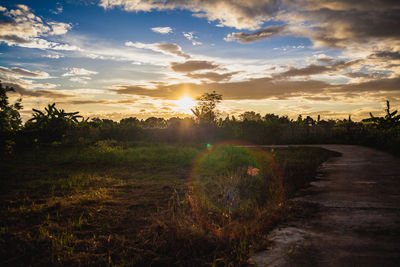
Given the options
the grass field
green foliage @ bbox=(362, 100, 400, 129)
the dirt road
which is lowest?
the grass field

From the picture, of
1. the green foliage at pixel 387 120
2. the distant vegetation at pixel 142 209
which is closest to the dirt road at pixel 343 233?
the distant vegetation at pixel 142 209

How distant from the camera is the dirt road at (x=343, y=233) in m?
2.18

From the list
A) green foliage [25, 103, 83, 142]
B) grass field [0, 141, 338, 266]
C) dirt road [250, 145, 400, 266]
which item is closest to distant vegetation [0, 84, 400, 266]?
grass field [0, 141, 338, 266]

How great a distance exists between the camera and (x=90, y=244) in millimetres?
3072

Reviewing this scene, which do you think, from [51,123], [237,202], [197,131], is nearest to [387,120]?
[197,131]

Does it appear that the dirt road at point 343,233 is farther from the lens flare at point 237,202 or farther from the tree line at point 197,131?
the tree line at point 197,131

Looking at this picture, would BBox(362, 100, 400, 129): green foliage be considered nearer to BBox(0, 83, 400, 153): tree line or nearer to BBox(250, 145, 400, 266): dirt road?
BBox(0, 83, 400, 153): tree line

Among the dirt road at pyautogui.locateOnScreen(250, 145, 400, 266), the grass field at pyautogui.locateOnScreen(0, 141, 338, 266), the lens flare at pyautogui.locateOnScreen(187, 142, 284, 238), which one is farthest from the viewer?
the lens flare at pyautogui.locateOnScreen(187, 142, 284, 238)

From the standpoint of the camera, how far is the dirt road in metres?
2.18

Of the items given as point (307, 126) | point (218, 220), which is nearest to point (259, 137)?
point (307, 126)

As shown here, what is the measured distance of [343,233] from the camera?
8.76 ft

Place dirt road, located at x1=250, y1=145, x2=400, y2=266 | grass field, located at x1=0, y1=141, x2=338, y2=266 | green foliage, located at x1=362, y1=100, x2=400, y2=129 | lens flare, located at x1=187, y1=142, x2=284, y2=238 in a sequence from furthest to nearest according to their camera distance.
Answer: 1. green foliage, located at x1=362, y1=100, x2=400, y2=129
2. lens flare, located at x1=187, y1=142, x2=284, y2=238
3. grass field, located at x1=0, y1=141, x2=338, y2=266
4. dirt road, located at x1=250, y1=145, x2=400, y2=266

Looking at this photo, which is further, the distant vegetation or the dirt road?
the distant vegetation

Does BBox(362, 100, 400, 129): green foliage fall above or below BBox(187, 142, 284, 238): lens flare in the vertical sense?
above
